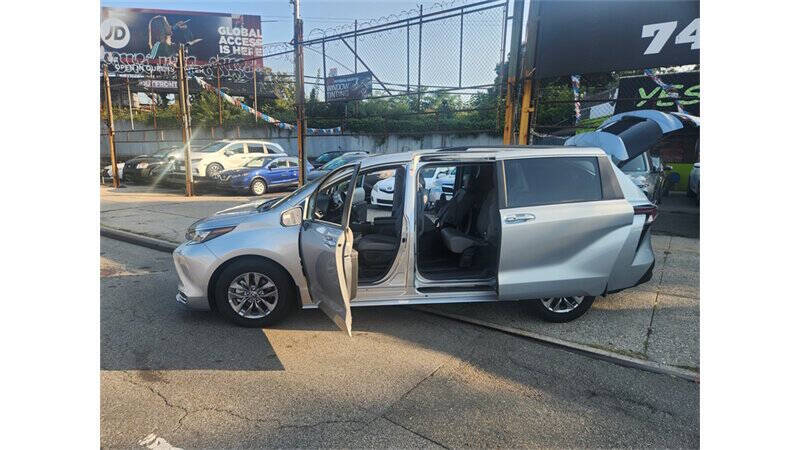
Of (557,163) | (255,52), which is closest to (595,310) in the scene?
(557,163)

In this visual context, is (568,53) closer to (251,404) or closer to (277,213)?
(277,213)

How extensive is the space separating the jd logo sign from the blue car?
25.4 m

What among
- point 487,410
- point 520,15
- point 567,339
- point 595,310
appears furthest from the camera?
point 520,15

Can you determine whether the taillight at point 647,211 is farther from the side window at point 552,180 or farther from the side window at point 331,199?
the side window at point 331,199

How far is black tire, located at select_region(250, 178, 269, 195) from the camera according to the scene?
14352 mm

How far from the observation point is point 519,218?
148 inches

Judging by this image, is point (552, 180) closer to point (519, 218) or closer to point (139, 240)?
point (519, 218)

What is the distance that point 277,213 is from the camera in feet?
13.3

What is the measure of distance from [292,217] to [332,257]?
83cm

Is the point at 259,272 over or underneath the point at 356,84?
underneath

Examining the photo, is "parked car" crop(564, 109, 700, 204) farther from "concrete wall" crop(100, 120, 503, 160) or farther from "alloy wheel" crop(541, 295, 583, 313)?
"concrete wall" crop(100, 120, 503, 160)

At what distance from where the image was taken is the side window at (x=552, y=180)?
3.90 metres

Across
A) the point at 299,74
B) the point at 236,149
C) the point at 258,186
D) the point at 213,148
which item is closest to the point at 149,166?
the point at 213,148

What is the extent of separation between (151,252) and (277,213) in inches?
161
